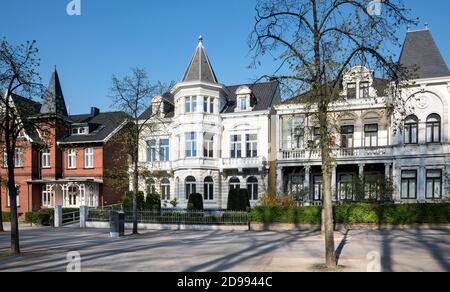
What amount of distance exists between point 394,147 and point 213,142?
621 inches

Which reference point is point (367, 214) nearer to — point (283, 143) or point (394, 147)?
point (394, 147)

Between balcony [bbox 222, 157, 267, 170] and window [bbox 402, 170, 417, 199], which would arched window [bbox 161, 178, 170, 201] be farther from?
window [bbox 402, 170, 417, 199]

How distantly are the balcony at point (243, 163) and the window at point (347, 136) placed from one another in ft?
23.7

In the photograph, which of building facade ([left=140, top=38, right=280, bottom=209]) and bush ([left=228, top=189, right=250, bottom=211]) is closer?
bush ([left=228, top=189, right=250, bottom=211])

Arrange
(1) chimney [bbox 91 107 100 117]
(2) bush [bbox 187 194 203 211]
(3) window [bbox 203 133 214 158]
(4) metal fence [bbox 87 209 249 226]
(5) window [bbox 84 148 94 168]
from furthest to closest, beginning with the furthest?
(1) chimney [bbox 91 107 100 117] → (5) window [bbox 84 148 94 168] → (3) window [bbox 203 133 214 158] → (2) bush [bbox 187 194 203 211] → (4) metal fence [bbox 87 209 249 226]

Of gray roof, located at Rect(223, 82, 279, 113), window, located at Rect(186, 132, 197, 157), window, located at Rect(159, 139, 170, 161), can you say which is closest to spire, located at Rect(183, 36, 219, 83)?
gray roof, located at Rect(223, 82, 279, 113)

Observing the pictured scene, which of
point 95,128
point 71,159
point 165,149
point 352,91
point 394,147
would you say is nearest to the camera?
point 394,147

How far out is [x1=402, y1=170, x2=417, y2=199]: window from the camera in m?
30.5

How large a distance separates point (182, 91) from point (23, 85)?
20.3m

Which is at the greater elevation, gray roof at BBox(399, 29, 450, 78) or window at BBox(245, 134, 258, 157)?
gray roof at BBox(399, 29, 450, 78)

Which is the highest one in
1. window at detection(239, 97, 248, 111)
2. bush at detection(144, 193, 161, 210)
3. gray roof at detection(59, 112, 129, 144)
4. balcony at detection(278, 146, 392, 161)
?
window at detection(239, 97, 248, 111)

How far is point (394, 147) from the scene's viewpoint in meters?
30.8

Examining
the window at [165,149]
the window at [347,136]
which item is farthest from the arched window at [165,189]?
the window at [347,136]

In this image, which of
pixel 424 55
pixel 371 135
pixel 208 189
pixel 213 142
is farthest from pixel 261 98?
pixel 424 55
